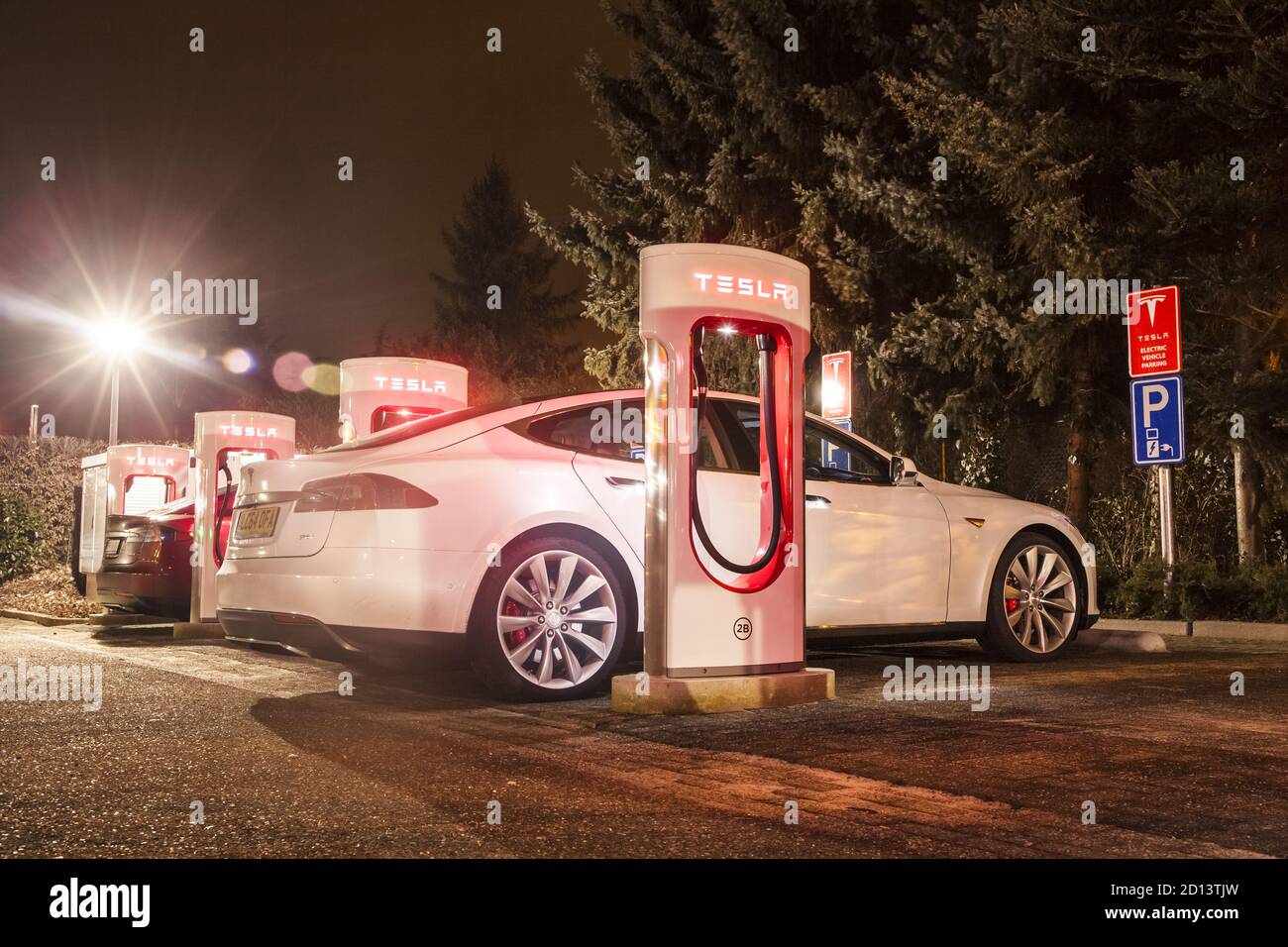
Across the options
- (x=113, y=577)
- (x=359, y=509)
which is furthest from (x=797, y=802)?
(x=113, y=577)

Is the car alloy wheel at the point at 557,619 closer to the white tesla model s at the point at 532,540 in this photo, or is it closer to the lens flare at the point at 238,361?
the white tesla model s at the point at 532,540

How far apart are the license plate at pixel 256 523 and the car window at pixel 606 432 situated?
1475 millimetres

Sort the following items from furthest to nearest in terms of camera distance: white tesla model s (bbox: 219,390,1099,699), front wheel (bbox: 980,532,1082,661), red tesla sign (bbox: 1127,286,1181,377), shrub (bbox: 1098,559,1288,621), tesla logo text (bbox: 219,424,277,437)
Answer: tesla logo text (bbox: 219,424,277,437), red tesla sign (bbox: 1127,286,1181,377), shrub (bbox: 1098,559,1288,621), front wheel (bbox: 980,532,1082,661), white tesla model s (bbox: 219,390,1099,699)

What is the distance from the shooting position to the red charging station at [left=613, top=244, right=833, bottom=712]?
20.6 ft

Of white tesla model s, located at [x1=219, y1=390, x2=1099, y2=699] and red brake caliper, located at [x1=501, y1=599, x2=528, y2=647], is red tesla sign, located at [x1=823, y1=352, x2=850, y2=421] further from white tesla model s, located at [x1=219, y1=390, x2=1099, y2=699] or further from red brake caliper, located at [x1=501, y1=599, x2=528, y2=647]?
red brake caliper, located at [x1=501, y1=599, x2=528, y2=647]

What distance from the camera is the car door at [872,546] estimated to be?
7559mm

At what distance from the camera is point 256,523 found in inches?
279

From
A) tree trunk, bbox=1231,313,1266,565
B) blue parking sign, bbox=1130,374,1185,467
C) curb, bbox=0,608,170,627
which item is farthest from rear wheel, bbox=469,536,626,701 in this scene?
tree trunk, bbox=1231,313,1266,565

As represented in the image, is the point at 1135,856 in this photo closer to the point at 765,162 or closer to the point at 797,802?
the point at 797,802

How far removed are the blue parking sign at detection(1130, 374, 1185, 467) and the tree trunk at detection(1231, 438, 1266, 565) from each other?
1.78m

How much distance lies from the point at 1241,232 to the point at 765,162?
290 inches

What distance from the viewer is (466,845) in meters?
3.57

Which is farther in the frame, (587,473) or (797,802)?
(587,473)

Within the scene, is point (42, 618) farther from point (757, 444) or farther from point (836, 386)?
point (757, 444)
